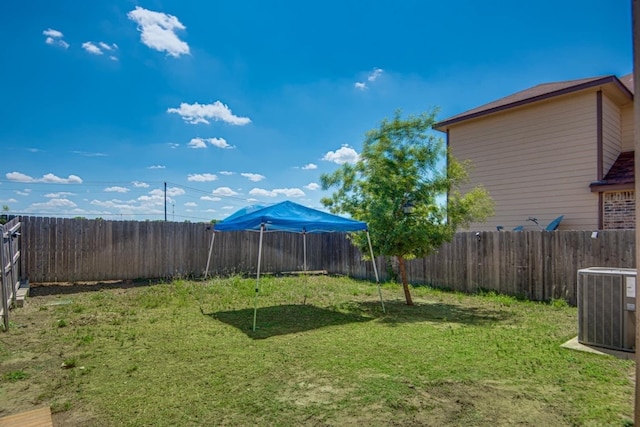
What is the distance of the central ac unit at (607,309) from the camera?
14.0 ft

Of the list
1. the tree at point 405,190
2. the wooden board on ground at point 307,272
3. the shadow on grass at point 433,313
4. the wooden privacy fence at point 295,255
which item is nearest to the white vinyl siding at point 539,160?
the wooden privacy fence at point 295,255

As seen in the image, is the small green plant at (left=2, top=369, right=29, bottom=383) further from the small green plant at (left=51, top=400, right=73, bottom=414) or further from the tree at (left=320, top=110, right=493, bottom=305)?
the tree at (left=320, top=110, right=493, bottom=305)

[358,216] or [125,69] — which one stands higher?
[125,69]

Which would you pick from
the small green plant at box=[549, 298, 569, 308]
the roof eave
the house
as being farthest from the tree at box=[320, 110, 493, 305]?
the house

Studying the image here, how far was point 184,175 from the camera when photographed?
19.0 meters

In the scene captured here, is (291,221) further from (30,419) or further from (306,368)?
(30,419)

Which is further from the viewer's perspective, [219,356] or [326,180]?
[326,180]

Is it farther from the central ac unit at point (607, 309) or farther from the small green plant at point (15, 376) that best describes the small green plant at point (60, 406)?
the central ac unit at point (607, 309)

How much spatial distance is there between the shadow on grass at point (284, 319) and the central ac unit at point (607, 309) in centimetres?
300

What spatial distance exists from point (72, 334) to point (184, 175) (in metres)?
14.8

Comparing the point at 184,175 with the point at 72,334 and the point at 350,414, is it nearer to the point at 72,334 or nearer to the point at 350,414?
the point at 72,334

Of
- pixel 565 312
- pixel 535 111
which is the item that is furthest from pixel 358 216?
pixel 535 111

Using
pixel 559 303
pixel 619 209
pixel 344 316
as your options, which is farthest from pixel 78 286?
pixel 619 209

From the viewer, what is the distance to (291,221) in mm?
6359
